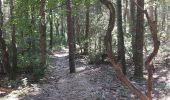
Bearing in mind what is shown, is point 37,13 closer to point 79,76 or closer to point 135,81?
point 79,76

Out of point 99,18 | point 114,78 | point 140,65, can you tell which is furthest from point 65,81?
point 99,18

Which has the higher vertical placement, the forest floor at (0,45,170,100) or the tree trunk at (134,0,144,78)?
the tree trunk at (134,0,144,78)

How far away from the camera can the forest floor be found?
13445mm

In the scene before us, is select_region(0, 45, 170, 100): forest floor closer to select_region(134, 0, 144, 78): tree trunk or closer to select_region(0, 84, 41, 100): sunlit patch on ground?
select_region(0, 84, 41, 100): sunlit patch on ground

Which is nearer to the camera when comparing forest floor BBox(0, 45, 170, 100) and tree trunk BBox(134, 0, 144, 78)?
forest floor BBox(0, 45, 170, 100)

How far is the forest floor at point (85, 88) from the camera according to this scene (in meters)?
13.4

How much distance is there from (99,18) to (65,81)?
41.2ft

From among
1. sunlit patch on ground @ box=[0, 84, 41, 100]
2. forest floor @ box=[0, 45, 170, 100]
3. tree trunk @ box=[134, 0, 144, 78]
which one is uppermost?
tree trunk @ box=[134, 0, 144, 78]

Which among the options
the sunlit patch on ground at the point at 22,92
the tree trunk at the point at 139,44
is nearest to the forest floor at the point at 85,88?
the sunlit patch on ground at the point at 22,92

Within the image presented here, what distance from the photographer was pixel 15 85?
51.7 ft

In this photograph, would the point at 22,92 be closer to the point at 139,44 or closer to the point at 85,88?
the point at 85,88

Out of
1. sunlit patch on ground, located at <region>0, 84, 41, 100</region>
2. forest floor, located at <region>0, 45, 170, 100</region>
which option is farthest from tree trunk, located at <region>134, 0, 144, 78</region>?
sunlit patch on ground, located at <region>0, 84, 41, 100</region>

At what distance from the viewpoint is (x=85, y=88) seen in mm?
15016

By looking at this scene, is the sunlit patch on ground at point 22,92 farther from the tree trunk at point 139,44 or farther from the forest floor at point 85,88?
the tree trunk at point 139,44
